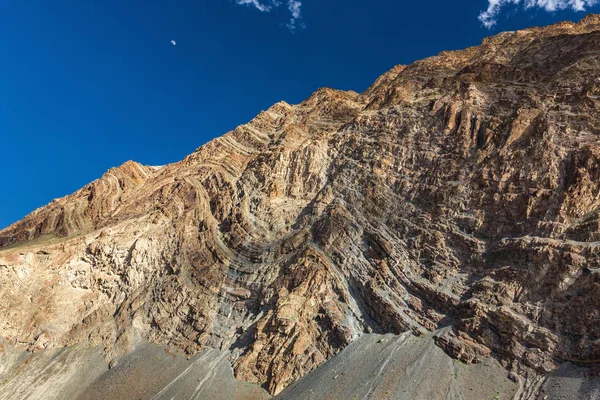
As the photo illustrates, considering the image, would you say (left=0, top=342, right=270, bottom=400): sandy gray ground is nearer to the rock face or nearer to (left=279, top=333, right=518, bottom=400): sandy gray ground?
the rock face

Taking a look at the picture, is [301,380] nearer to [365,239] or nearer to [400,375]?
[400,375]

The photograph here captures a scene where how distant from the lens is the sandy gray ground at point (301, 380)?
19.3 metres

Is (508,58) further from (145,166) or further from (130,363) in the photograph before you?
(130,363)

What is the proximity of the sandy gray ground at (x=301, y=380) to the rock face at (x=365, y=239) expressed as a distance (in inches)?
31.9

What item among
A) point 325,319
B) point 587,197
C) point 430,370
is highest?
point 587,197

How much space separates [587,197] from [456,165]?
9034 millimetres

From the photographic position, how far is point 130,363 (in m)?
27.7

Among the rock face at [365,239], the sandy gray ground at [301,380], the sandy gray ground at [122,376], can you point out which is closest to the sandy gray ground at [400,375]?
the sandy gray ground at [301,380]

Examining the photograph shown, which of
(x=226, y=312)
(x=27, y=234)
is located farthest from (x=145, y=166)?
(x=226, y=312)

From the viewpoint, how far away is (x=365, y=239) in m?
29.5

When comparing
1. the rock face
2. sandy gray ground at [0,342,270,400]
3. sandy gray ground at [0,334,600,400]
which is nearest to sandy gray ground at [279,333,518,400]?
sandy gray ground at [0,334,600,400]

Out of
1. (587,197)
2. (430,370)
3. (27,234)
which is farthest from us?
(27,234)

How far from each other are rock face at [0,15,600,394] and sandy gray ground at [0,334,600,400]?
0.81 m

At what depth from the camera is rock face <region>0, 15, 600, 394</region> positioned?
72.4ft
